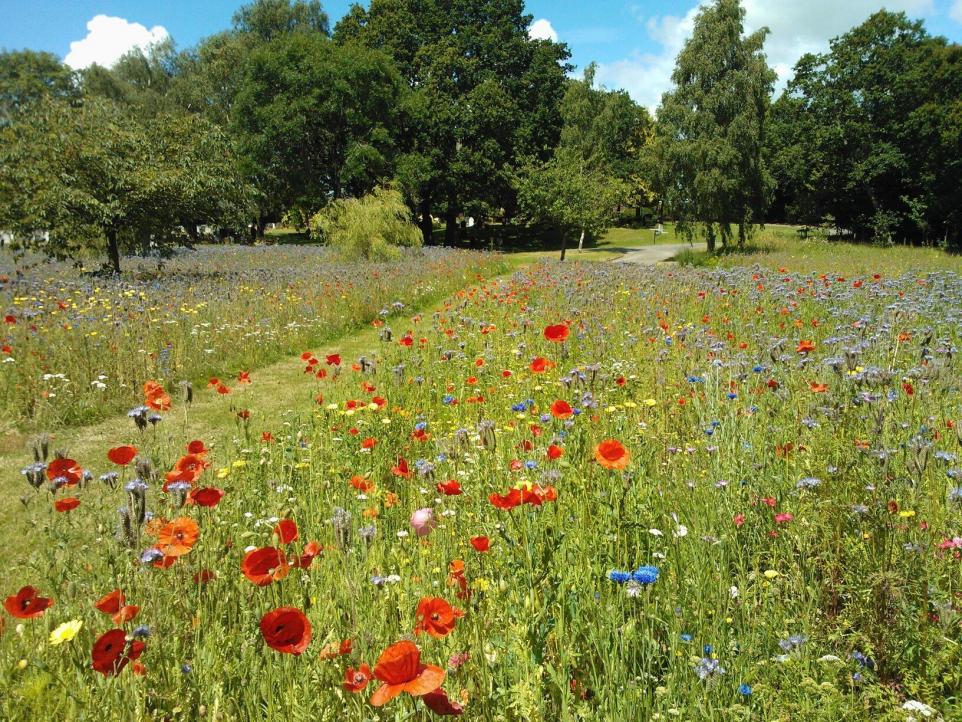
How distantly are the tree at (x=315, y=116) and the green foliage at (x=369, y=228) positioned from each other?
10.5 meters

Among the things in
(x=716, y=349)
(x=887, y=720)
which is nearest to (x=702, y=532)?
(x=887, y=720)

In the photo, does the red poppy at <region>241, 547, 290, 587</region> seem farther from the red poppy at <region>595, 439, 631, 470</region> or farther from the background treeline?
the background treeline

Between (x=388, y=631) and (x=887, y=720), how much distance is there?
4.89 feet

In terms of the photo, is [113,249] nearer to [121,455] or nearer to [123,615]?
[121,455]

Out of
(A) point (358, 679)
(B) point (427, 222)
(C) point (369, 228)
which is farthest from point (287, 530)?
(B) point (427, 222)

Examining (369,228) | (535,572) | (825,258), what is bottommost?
(535,572)

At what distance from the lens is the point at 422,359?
660cm

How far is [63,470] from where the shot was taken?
2.08 m

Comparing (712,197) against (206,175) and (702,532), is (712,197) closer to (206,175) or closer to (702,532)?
(206,175)

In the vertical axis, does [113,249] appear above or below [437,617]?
above

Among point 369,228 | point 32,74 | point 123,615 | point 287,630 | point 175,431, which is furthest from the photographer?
Answer: point 32,74

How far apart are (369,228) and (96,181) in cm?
926

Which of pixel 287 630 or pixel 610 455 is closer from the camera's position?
pixel 287 630

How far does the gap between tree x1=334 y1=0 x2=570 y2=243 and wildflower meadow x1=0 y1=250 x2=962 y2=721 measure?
106 feet
